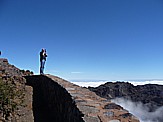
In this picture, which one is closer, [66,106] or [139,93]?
[66,106]

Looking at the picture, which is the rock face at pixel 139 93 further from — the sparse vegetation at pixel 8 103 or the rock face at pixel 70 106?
the sparse vegetation at pixel 8 103

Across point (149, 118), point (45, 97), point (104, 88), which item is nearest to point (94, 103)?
point (45, 97)

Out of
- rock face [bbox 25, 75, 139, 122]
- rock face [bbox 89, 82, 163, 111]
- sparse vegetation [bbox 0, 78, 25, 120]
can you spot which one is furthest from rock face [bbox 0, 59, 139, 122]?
rock face [bbox 89, 82, 163, 111]

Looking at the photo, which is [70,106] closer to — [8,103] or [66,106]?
[66,106]

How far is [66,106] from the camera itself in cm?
664

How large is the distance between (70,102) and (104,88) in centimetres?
12587

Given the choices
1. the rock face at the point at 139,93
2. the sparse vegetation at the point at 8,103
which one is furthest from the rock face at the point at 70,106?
the rock face at the point at 139,93

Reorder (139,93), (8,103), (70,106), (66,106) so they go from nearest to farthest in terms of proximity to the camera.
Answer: (70,106) < (66,106) < (8,103) < (139,93)

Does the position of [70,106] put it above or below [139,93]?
above

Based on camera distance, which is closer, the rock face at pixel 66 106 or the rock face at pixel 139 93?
the rock face at pixel 66 106

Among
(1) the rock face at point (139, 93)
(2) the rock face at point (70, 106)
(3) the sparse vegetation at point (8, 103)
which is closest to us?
(2) the rock face at point (70, 106)

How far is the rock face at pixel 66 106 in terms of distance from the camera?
513 cm

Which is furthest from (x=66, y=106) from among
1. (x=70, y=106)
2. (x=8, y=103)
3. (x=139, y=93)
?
(x=139, y=93)

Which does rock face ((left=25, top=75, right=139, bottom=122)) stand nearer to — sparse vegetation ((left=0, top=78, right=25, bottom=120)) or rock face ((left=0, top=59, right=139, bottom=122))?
rock face ((left=0, top=59, right=139, bottom=122))
